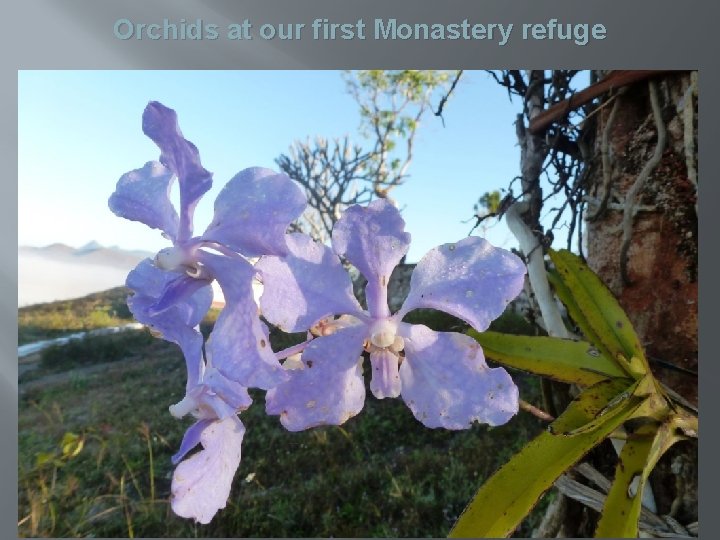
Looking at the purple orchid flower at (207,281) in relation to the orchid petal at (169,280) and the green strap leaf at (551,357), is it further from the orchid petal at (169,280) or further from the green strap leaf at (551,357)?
the green strap leaf at (551,357)

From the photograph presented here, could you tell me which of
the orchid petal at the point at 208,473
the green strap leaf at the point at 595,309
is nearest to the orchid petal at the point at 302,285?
the orchid petal at the point at 208,473

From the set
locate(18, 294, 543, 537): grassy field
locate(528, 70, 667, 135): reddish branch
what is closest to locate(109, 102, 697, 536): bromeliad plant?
locate(528, 70, 667, 135): reddish branch

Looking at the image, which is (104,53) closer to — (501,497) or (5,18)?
(5,18)

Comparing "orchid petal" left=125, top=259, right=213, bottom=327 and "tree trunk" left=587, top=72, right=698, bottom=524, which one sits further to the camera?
"tree trunk" left=587, top=72, right=698, bottom=524

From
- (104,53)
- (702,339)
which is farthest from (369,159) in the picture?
(702,339)

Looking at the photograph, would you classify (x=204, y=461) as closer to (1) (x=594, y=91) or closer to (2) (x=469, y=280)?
(2) (x=469, y=280)

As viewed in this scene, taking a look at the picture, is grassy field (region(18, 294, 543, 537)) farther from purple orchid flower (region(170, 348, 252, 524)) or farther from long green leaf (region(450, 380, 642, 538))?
purple orchid flower (region(170, 348, 252, 524))

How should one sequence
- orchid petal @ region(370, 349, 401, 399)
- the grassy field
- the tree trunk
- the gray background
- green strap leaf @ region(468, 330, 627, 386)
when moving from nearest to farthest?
orchid petal @ region(370, 349, 401, 399)
green strap leaf @ region(468, 330, 627, 386)
the tree trunk
the gray background
the grassy field
